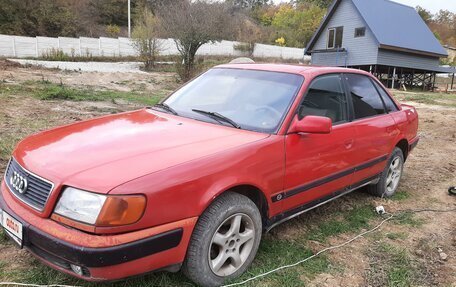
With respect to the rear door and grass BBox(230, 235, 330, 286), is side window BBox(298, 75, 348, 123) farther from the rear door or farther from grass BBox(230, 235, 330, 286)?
grass BBox(230, 235, 330, 286)

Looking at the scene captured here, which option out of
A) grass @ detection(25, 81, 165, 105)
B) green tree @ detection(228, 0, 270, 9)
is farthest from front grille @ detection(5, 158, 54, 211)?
green tree @ detection(228, 0, 270, 9)

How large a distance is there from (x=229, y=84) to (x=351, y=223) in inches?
73.2

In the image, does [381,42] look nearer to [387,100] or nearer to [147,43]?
[147,43]

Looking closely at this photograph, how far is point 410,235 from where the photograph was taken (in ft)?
12.8

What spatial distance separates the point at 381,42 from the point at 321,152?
24045 mm

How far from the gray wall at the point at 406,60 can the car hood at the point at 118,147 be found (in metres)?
25.2

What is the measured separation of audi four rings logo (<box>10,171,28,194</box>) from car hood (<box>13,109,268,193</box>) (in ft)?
0.28

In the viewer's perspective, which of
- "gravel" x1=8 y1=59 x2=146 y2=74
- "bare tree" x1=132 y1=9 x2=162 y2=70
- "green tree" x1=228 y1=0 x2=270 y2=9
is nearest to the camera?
"gravel" x1=8 y1=59 x2=146 y2=74

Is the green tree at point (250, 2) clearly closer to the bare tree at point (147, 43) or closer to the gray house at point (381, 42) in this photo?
the gray house at point (381, 42)

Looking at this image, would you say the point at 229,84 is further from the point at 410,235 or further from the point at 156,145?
the point at 410,235

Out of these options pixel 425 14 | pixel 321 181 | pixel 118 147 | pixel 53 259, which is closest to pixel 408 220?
pixel 321 181

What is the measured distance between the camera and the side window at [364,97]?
4117 mm

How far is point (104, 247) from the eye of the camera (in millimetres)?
2176

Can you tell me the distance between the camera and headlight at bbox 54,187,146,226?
2203mm
